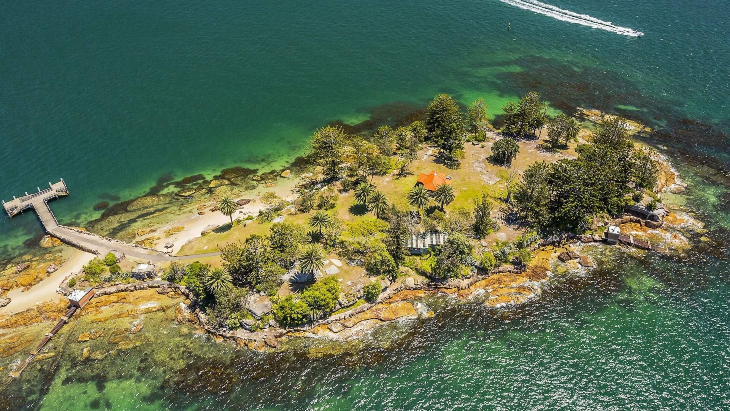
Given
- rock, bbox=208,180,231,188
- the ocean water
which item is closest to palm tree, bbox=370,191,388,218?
the ocean water

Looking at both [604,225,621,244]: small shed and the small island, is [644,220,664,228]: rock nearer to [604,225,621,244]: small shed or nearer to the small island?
the small island

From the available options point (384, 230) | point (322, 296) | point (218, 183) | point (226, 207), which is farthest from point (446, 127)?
point (322, 296)

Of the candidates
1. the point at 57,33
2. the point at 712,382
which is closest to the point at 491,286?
the point at 712,382

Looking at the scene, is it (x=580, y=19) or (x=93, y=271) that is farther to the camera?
(x=580, y=19)

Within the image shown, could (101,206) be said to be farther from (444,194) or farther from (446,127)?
(446,127)

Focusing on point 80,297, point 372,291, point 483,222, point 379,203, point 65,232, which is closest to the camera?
point 372,291

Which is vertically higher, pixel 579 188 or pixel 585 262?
pixel 579 188
